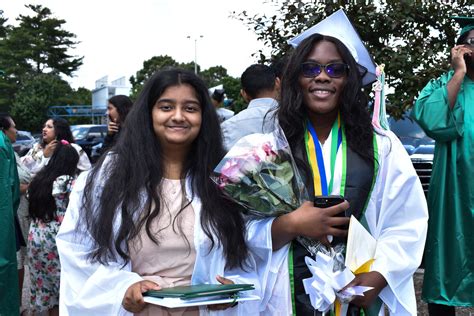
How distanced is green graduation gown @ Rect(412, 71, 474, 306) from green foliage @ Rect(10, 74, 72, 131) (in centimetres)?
4781

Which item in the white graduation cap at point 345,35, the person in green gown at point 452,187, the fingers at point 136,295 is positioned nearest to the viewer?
the fingers at point 136,295

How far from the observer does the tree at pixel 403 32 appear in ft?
15.8

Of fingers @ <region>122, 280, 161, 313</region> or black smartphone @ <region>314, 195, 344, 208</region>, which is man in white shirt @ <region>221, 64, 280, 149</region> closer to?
black smartphone @ <region>314, 195, 344, 208</region>

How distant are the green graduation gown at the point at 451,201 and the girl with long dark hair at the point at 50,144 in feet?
12.4

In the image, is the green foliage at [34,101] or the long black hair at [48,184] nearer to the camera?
the long black hair at [48,184]

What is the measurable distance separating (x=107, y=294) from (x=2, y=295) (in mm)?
2884

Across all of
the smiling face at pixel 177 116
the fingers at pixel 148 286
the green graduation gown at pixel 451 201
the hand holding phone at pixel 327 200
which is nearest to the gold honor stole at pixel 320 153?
the hand holding phone at pixel 327 200

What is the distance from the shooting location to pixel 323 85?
8.96 ft

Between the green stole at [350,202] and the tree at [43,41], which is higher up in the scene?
→ the tree at [43,41]

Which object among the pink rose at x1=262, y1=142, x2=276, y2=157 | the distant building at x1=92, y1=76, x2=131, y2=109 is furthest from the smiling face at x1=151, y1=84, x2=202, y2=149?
the distant building at x1=92, y1=76, x2=131, y2=109

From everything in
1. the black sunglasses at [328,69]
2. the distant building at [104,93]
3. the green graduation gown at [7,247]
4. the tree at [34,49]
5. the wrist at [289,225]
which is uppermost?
the tree at [34,49]

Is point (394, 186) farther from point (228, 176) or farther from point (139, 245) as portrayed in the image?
point (139, 245)

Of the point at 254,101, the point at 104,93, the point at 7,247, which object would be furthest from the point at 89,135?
the point at 104,93

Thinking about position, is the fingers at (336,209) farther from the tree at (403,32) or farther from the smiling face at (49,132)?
the smiling face at (49,132)
